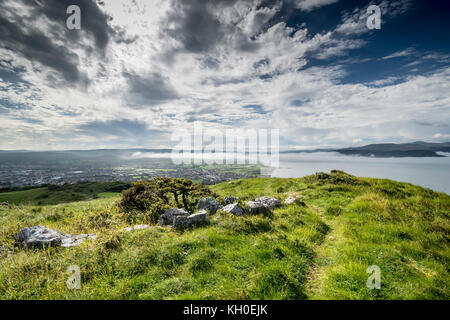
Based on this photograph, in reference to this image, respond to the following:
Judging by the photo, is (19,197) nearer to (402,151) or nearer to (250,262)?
(250,262)

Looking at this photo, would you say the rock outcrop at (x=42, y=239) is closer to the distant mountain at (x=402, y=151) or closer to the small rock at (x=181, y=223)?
the small rock at (x=181, y=223)

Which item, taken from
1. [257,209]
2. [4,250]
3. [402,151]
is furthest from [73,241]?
[402,151]

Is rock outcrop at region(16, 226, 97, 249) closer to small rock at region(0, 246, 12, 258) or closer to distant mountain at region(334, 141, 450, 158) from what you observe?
small rock at region(0, 246, 12, 258)

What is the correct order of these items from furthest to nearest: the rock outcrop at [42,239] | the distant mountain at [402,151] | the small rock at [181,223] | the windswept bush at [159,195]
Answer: the distant mountain at [402,151] < the windswept bush at [159,195] < the small rock at [181,223] < the rock outcrop at [42,239]

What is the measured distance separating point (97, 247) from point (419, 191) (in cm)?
2199

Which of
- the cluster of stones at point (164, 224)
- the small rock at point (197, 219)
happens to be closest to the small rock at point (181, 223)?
the cluster of stones at point (164, 224)

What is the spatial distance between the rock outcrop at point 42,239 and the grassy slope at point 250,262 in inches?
15.3

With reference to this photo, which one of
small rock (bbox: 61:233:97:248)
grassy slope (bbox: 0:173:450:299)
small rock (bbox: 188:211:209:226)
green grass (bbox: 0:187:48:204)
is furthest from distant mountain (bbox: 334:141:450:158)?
green grass (bbox: 0:187:48:204)

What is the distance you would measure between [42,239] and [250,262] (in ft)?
26.9

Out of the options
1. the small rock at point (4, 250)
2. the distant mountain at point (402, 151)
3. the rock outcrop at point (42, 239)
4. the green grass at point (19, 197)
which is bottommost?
the green grass at point (19, 197)

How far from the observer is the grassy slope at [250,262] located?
4.32 m

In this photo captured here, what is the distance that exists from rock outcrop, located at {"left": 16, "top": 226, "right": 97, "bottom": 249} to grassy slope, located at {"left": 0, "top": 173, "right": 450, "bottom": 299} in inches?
15.3

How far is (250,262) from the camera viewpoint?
212 inches
